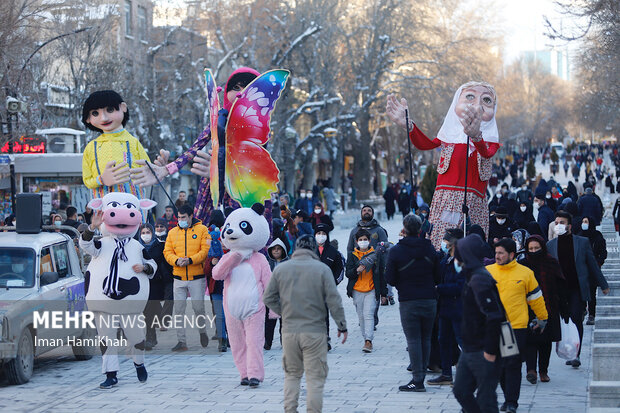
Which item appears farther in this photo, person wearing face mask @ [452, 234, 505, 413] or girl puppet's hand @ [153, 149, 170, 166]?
girl puppet's hand @ [153, 149, 170, 166]

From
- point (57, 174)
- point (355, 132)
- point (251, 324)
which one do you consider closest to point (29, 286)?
point (251, 324)

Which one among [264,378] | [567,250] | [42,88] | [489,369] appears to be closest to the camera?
[489,369]

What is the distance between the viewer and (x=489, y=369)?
23.4ft

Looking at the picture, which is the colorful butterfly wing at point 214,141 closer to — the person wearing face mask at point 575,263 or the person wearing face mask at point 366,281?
the person wearing face mask at point 366,281

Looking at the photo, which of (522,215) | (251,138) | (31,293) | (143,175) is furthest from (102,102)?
(522,215)

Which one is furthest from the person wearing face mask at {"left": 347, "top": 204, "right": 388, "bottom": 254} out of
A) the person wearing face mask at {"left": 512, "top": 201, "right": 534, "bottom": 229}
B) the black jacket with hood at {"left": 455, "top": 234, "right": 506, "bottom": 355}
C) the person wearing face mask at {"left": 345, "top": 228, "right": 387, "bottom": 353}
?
the person wearing face mask at {"left": 512, "top": 201, "right": 534, "bottom": 229}

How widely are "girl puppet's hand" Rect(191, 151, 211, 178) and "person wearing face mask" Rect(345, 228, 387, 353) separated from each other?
2.50 m

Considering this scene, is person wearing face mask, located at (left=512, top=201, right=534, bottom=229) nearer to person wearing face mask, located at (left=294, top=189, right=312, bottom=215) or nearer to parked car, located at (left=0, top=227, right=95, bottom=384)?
parked car, located at (left=0, top=227, right=95, bottom=384)

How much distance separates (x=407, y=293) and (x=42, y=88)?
77.6ft

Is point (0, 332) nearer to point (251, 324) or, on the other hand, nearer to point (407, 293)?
point (251, 324)

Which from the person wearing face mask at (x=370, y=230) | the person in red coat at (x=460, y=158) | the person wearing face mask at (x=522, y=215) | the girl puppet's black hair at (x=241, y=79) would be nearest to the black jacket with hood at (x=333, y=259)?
the person wearing face mask at (x=370, y=230)

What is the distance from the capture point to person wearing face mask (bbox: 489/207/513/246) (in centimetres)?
1369

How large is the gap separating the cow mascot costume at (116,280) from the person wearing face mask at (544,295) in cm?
386

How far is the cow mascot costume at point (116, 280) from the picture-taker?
10.1 m
